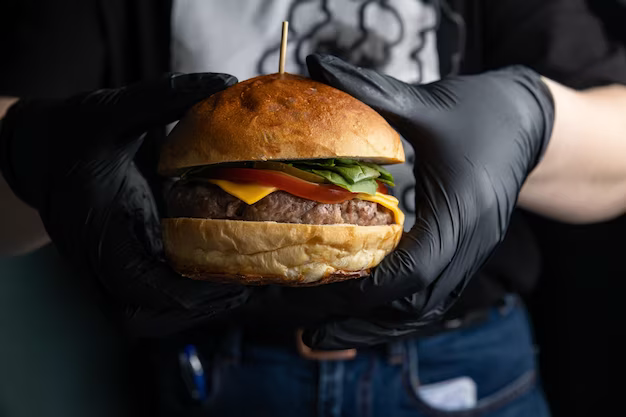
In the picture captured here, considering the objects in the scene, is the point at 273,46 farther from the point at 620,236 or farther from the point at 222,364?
the point at 620,236

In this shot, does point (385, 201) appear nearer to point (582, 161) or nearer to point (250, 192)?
point (250, 192)

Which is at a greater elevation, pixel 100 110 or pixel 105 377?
pixel 100 110

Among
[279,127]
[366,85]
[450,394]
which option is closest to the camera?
[279,127]

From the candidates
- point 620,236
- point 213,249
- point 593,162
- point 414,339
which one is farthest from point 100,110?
point 620,236

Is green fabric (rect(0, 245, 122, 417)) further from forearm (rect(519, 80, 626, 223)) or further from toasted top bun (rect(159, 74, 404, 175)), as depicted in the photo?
forearm (rect(519, 80, 626, 223))

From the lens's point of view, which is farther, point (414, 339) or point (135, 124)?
point (414, 339)

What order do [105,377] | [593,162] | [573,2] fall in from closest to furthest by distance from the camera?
[593,162]
[573,2]
[105,377]

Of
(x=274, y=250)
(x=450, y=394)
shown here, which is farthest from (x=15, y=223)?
(x=450, y=394)
